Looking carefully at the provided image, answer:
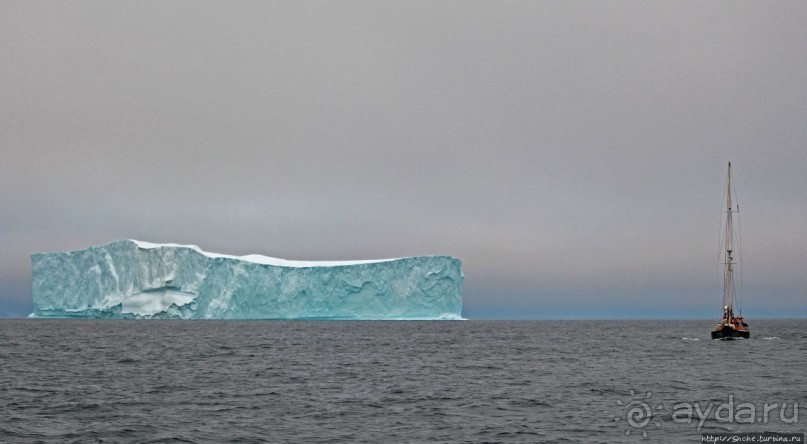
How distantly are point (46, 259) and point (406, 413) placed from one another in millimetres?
82653

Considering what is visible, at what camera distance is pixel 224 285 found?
87375mm

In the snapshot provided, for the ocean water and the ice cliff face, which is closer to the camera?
the ocean water

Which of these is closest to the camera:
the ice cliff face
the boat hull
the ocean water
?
the ocean water

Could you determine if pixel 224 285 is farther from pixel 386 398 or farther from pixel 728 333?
pixel 386 398

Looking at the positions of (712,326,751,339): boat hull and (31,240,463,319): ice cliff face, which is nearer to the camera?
(712,326,751,339): boat hull

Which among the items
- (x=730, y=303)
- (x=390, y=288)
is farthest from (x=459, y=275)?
(x=730, y=303)

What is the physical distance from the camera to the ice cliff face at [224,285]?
3386 inches

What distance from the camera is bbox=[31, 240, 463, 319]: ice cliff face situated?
282 feet

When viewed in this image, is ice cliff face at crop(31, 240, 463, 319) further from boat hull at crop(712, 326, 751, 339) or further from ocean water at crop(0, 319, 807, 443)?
ocean water at crop(0, 319, 807, 443)

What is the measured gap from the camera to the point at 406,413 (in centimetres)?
1850

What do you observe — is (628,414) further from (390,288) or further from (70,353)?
(390,288)

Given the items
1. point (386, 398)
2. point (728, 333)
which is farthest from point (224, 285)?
point (386, 398)

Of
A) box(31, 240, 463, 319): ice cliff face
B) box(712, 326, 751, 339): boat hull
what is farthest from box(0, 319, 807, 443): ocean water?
box(31, 240, 463, 319): ice cliff face

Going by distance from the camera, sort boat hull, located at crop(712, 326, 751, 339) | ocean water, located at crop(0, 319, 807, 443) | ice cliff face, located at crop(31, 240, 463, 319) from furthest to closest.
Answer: ice cliff face, located at crop(31, 240, 463, 319) → boat hull, located at crop(712, 326, 751, 339) → ocean water, located at crop(0, 319, 807, 443)
